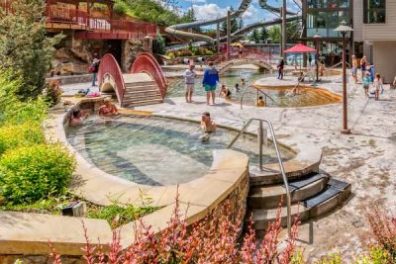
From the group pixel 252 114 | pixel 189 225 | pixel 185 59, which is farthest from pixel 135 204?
pixel 185 59

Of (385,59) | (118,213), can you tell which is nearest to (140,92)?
(118,213)

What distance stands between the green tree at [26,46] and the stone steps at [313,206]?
8.02 meters

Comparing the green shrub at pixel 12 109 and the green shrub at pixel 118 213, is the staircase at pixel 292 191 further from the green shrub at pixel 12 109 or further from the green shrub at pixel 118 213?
the green shrub at pixel 12 109

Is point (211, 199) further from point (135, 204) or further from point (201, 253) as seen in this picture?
point (201, 253)

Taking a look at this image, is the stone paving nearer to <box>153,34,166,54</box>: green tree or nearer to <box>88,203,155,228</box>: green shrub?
<box>88,203,155,228</box>: green shrub

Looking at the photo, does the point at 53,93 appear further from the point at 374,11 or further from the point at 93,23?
the point at 374,11

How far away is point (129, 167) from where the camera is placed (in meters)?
8.59

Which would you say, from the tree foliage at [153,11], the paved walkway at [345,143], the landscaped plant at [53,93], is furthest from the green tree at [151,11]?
the paved walkway at [345,143]

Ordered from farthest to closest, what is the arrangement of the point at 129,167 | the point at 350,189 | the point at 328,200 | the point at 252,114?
the point at 252,114 < the point at 129,167 < the point at 350,189 < the point at 328,200

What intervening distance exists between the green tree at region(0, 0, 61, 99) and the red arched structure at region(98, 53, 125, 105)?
12.3 feet

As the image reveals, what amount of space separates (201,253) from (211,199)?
219 cm

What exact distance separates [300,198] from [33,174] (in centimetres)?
435

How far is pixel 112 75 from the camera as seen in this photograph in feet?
60.3

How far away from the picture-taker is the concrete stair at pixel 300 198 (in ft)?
21.8
